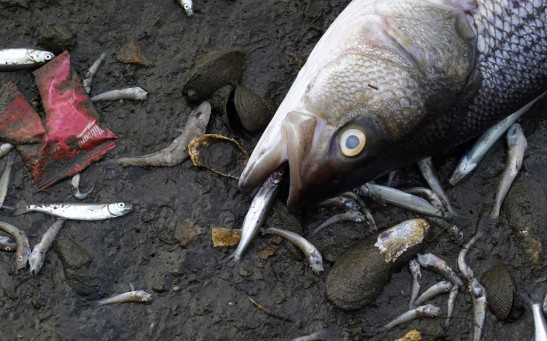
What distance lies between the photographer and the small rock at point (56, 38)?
14.2 feet

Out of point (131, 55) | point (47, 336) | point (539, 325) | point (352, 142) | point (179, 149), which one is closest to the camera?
point (352, 142)

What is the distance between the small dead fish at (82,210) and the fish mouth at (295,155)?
0.91m

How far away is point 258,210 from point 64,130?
4.18 feet

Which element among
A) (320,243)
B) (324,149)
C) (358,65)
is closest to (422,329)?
(320,243)

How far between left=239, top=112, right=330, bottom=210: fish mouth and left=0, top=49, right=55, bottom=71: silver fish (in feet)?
5.07

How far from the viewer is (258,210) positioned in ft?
13.6

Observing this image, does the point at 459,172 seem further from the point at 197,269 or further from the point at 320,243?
the point at 197,269

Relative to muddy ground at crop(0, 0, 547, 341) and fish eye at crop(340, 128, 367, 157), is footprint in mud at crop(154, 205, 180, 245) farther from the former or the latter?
fish eye at crop(340, 128, 367, 157)

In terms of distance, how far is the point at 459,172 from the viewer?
4402 mm

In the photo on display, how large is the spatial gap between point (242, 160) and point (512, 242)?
1.75 m

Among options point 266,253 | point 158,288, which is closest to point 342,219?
point 266,253

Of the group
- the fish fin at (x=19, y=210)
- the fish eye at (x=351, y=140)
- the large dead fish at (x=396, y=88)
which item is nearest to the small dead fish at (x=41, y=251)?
the fish fin at (x=19, y=210)

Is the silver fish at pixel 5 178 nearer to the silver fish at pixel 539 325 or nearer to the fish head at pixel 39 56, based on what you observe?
the fish head at pixel 39 56

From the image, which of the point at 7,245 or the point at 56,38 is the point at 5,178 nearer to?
the point at 7,245
